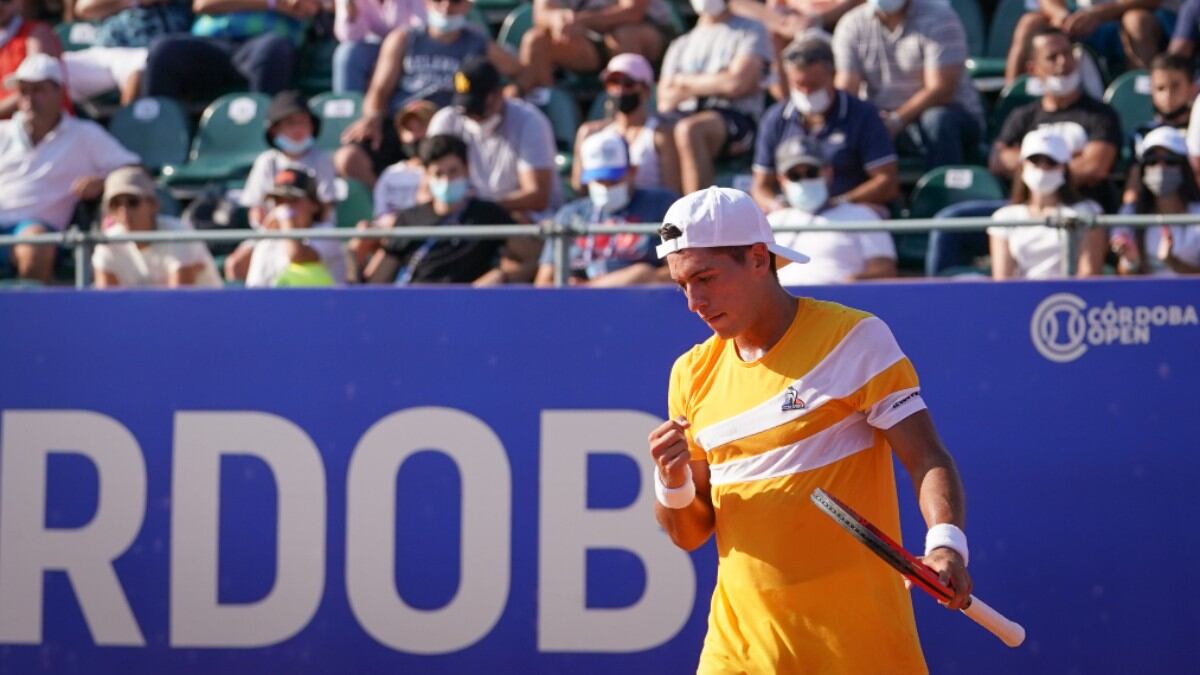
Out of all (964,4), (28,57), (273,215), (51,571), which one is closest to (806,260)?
(51,571)

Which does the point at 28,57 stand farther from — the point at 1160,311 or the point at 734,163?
the point at 1160,311

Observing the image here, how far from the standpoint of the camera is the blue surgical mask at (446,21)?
10719 millimetres

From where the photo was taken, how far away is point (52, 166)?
400 inches

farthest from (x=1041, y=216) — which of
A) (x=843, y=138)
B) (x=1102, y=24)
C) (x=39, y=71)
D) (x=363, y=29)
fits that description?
(x=39, y=71)

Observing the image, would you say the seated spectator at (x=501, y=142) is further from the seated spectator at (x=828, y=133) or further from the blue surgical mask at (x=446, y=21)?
the seated spectator at (x=828, y=133)

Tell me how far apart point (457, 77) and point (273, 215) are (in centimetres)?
133

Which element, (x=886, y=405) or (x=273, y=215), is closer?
(x=886, y=405)

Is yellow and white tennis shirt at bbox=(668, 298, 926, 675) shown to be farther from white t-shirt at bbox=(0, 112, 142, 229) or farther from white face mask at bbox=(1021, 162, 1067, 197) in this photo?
white t-shirt at bbox=(0, 112, 142, 229)

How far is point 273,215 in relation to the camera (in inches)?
363

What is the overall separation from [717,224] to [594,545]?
10.6ft

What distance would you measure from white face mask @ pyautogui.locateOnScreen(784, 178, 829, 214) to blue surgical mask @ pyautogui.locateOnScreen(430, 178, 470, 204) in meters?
1.59

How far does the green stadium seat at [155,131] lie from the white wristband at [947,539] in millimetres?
8169

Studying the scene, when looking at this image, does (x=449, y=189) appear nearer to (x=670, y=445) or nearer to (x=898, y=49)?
(x=898, y=49)

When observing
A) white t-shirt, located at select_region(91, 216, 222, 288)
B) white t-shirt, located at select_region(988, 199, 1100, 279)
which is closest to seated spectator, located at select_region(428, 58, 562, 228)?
white t-shirt, located at select_region(91, 216, 222, 288)
